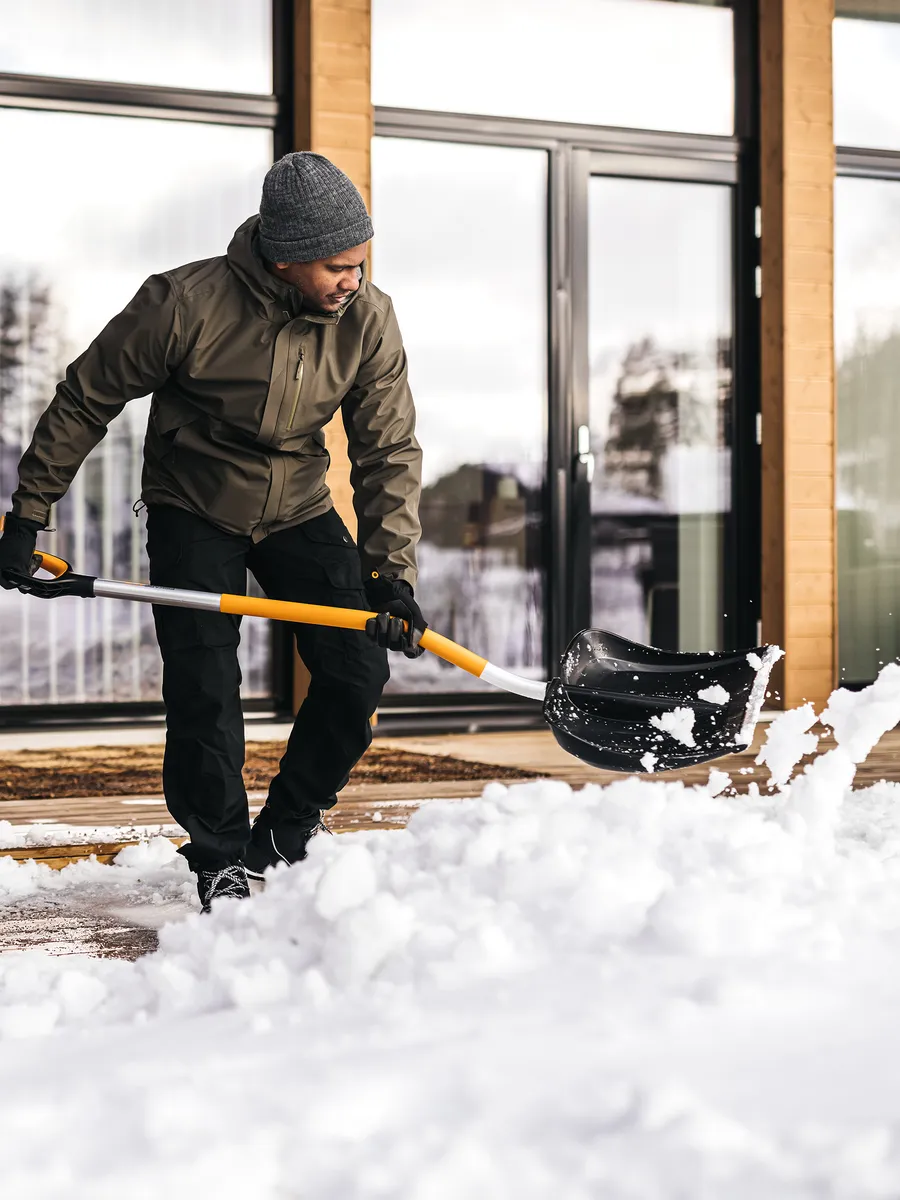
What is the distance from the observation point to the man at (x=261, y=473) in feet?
8.11

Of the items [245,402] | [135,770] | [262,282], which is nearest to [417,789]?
[135,770]

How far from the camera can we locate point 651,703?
2.80 m

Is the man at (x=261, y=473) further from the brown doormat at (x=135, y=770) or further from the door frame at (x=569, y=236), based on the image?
the door frame at (x=569, y=236)

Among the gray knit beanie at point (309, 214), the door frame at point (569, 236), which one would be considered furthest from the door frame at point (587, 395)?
the gray knit beanie at point (309, 214)

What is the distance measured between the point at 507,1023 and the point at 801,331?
14.6ft

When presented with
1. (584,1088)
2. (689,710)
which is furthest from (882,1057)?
(689,710)

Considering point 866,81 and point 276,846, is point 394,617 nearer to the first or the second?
point 276,846

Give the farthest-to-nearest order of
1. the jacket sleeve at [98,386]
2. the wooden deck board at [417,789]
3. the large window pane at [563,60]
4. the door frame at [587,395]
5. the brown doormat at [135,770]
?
the door frame at [587,395] < the large window pane at [563,60] < the brown doormat at [135,770] < the wooden deck board at [417,789] < the jacket sleeve at [98,386]

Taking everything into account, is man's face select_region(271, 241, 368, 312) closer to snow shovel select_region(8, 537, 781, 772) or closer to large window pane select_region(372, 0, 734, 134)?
snow shovel select_region(8, 537, 781, 772)

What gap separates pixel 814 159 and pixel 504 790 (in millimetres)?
4119

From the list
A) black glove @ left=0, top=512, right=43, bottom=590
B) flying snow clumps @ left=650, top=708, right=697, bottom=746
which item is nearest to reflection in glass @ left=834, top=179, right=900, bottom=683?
flying snow clumps @ left=650, top=708, right=697, bottom=746

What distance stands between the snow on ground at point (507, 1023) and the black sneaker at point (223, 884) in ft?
1.39

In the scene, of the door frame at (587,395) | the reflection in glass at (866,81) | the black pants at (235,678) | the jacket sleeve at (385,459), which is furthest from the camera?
the reflection in glass at (866,81)

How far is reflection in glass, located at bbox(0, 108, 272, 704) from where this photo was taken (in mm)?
4945
